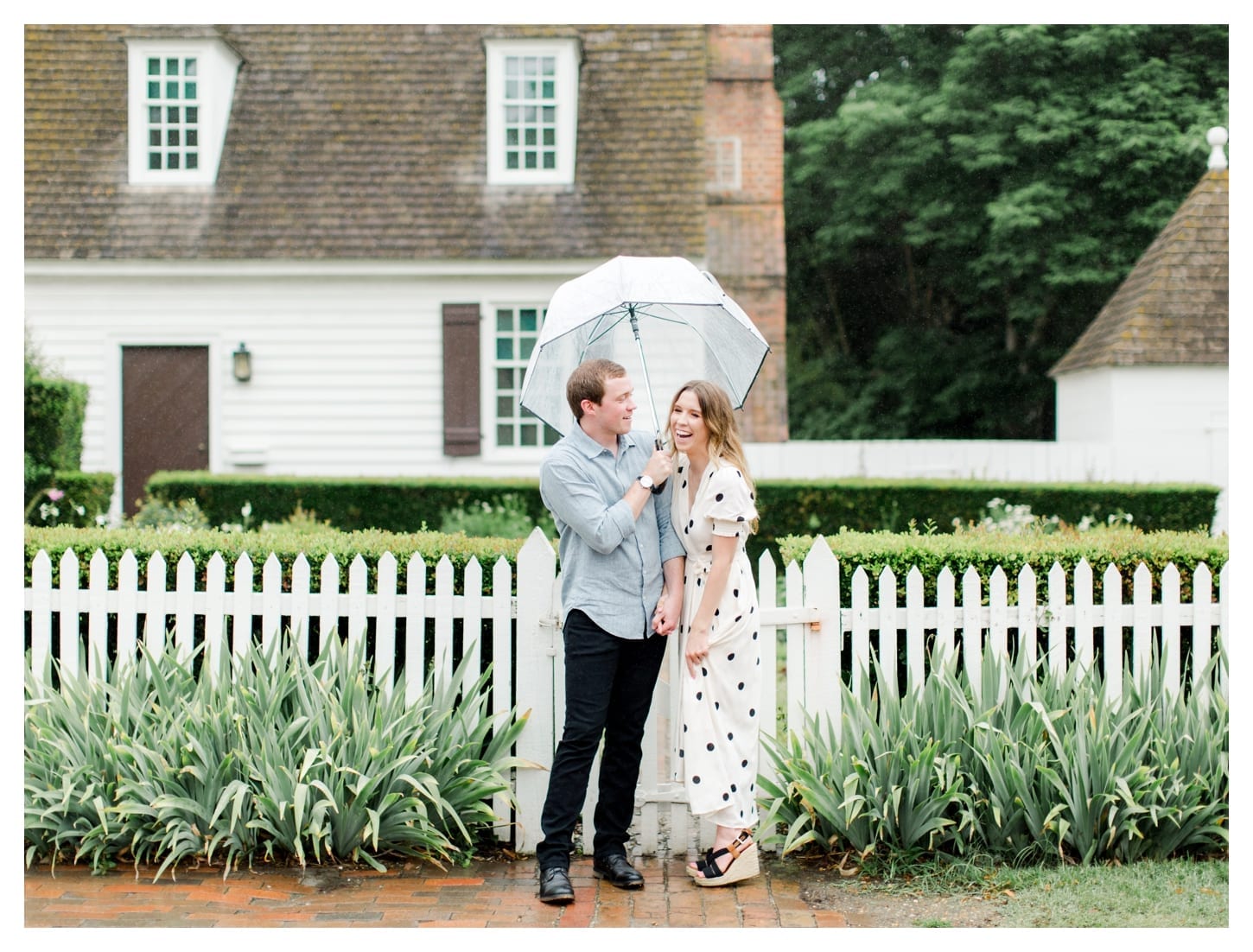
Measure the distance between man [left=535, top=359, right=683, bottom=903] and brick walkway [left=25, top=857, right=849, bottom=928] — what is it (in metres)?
0.14

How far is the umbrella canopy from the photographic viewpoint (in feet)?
14.9

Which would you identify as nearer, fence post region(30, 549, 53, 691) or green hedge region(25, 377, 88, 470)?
fence post region(30, 549, 53, 691)

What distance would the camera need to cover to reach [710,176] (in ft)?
62.0

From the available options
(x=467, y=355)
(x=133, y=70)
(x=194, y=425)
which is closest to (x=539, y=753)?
(x=467, y=355)

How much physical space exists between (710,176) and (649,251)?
18.1ft

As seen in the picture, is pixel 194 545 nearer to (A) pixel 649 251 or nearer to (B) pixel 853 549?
(B) pixel 853 549

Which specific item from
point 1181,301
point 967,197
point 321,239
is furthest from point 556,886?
point 967,197

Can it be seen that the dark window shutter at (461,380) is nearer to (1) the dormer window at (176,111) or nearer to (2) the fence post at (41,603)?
(1) the dormer window at (176,111)

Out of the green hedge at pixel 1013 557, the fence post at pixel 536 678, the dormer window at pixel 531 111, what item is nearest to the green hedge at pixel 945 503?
the dormer window at pixel 531 111

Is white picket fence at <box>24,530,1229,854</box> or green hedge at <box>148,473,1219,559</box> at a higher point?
green hedge at <box>148,473,1219,559</box>

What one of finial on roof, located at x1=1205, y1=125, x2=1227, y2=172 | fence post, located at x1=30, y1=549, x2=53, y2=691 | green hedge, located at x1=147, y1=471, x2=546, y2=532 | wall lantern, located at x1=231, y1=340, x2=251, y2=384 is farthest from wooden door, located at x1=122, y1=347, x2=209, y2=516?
finial on roof, located at x1=1205, y1=125, x2=1227, y2=172

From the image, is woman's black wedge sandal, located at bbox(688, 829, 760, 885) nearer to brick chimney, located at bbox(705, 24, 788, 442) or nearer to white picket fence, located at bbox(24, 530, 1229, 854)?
white picket fence, located at bbox(24, 530, 1229, 854)

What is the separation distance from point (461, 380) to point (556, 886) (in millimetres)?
10428

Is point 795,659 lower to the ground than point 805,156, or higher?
lower
